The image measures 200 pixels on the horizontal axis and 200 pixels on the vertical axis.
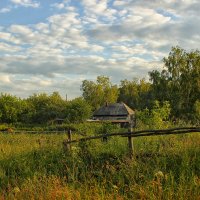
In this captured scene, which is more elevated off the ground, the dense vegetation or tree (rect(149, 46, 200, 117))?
tree (rect(149, 46, 200, 117))

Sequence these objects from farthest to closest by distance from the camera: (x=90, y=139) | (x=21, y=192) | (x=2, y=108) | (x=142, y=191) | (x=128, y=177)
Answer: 1. (x=2, y=108)
2. (x=90, y=139)
3. (x=128, y=177)
4. (x=21, y=192)
5. (x=142, y=191)

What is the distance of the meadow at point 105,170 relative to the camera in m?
5.84

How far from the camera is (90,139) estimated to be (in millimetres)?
10445

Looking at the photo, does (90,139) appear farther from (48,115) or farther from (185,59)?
(48,115)

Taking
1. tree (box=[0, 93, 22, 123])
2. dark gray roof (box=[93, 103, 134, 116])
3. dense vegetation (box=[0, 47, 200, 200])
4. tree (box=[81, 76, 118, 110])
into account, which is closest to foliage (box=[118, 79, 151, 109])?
tree (box=[81, 76, 118, 110])

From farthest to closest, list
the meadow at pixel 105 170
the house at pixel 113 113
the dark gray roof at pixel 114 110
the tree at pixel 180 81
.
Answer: the dark gray roof at pixel 114 110 → the house at pixel 113 113 → the tree at pixel 180 81 → the meadow at pixel 105 170

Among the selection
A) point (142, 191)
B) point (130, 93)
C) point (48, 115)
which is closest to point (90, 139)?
point (142, 191)

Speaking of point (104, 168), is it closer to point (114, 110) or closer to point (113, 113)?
point (113, 113)

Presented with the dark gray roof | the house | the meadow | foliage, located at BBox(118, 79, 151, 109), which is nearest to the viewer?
the meadow

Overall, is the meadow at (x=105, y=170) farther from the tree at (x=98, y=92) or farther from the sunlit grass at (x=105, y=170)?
the tree at (x=98, y=92)

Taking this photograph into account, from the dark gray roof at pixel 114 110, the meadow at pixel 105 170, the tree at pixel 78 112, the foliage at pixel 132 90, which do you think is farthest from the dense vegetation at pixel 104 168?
the foliage at pixel 132 90

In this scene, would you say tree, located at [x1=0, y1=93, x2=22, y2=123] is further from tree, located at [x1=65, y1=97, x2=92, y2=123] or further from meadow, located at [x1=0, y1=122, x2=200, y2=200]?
meadow, located at [x1=0, y1=122, x2=200, y2=200]

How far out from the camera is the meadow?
19.2 ft

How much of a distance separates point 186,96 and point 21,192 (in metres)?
61.0
